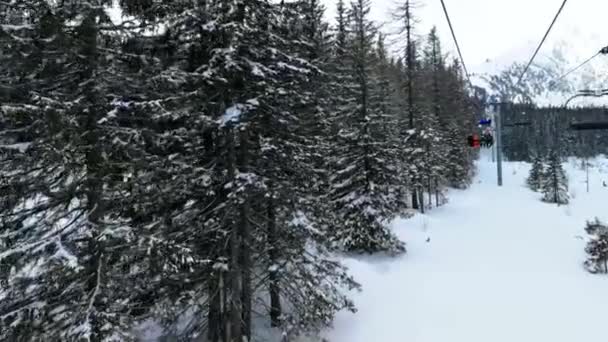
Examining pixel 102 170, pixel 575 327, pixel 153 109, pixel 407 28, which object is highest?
pixel 407 28

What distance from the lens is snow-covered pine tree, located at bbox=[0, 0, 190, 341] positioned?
6.16 m

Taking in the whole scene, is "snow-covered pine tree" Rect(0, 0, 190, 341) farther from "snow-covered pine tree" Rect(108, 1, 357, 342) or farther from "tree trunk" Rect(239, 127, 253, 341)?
"tree trunk" Rect(239, 127, 253, 341)

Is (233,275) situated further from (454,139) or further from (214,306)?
(454,139)

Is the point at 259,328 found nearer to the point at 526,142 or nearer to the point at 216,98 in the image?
the point at 216,98

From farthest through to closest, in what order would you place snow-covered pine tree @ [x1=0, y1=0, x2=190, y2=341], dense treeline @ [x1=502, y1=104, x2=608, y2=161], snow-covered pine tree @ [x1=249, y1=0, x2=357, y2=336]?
dense treeline @ [x1=502, y1=104, x2=608, y2=161] → snow-covered pine tree @ [x1=249, y1=0, x2=357, y2=336] → snow-covered pine tree @ [x1=0, y1=0, x2=190, y2=341]

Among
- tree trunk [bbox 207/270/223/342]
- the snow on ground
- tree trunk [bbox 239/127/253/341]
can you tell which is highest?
tree trunk [bbox 239/127/253/341]

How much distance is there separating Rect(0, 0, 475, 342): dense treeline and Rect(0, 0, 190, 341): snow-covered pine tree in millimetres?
28

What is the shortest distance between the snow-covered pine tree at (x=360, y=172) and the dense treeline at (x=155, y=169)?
4743 millimetres

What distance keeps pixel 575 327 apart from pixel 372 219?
7308 millimetres

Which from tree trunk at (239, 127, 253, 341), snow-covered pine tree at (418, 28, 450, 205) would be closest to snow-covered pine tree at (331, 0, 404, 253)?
tree trunk at (239, 127, 253, 341)

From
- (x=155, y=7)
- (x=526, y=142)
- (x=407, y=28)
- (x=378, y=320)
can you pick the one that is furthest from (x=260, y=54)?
(x=526, y=142)

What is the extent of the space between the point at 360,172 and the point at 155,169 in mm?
10501

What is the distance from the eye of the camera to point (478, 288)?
48.7 ft

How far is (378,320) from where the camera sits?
1255cm
